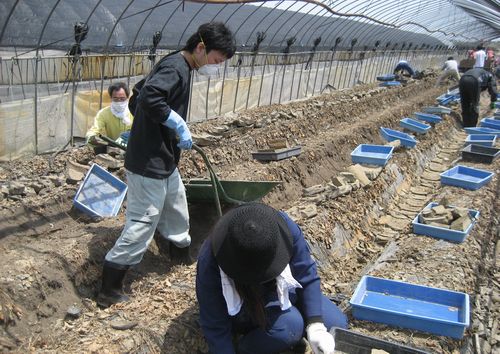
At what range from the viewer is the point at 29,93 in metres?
11.3

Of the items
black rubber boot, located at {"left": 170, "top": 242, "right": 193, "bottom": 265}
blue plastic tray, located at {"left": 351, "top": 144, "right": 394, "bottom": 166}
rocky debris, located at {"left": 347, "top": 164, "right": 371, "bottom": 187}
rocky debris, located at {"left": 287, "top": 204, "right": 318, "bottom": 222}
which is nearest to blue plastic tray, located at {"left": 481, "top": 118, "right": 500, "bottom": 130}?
blue plastic tray, located at {"left": 351, "top": 144, "right": 394, "bottom": 166}

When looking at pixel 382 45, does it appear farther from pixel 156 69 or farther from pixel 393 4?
pixel 156 69

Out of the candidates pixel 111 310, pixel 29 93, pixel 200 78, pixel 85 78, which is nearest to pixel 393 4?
pixel 200 78

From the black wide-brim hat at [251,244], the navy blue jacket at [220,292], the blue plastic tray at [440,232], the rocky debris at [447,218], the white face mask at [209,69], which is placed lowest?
the blue plastic tray at [440,232]

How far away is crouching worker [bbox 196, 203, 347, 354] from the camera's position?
8.10 ft

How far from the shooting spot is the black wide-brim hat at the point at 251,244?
7.93 feet

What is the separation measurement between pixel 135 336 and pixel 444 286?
2.58 meters

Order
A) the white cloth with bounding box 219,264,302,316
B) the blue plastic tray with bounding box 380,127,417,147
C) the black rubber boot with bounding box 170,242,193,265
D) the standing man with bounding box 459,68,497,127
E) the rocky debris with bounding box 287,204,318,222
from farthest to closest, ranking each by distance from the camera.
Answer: the standing man with bounding box 459,68,497,127 → the blue plastic tray with bounding box 380,127,417,147 → the rocky debris with bounding box 287,204,318,222 → the black rubber boot with bounding box 170,242,193,265 → the white cloth with bounding box 219,264,302,316

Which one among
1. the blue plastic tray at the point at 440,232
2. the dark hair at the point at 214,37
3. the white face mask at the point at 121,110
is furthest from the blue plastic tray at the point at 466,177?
the dark hair at the point at 214,37

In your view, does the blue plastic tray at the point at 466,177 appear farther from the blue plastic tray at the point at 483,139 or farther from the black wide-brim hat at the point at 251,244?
the black wide-brim hat at the point at 251,244

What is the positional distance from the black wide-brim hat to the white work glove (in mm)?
501

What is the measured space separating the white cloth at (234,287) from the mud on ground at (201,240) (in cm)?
87

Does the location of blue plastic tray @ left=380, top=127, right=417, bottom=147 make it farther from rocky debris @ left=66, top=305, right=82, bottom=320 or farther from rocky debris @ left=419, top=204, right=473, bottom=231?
rocky debris @ left=66, top=305, right=82, bottom=320

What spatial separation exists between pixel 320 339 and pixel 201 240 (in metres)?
2.96
